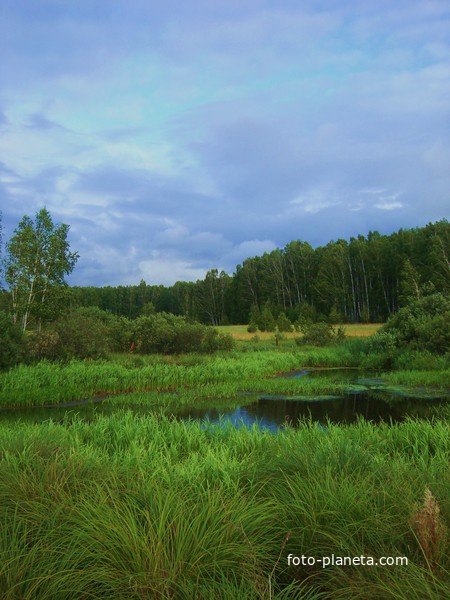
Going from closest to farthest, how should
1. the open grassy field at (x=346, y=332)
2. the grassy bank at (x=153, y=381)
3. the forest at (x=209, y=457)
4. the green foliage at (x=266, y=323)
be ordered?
1. the forest at (x=209, y=457)
2. the grassy bank at (x=153, y=381)
3. the open grassy field at (x=346, y=332)
4. the green foliage at (x=266, y=323)

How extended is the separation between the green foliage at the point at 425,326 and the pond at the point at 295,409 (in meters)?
7.20

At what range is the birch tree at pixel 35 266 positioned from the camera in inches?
1178

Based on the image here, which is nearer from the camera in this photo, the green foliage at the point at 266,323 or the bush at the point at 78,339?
the bush at the point at 78,339

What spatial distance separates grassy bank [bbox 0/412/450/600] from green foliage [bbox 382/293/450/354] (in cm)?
→ 2188

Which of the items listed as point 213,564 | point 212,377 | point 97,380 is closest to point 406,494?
point 213,564

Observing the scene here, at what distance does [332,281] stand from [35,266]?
55.7 meters

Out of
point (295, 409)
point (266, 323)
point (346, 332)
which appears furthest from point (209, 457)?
point (266, 323)

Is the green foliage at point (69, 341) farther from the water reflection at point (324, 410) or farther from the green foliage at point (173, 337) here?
the water reflection at point (324, 410)

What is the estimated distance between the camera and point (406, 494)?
4.35 m

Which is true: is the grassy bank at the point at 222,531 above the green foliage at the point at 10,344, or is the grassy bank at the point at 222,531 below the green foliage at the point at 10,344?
below

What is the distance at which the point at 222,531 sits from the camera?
3732 millimetres

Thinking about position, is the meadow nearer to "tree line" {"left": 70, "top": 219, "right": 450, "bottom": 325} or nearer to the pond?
the pond

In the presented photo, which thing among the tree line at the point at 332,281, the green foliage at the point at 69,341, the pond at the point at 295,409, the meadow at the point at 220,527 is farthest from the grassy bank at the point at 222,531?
the tree line at the point at 332,281

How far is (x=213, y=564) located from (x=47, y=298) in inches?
1195
